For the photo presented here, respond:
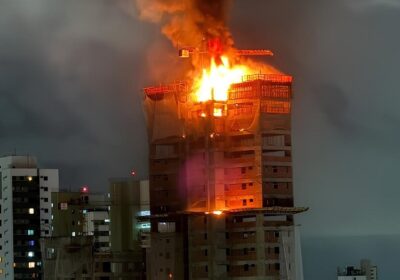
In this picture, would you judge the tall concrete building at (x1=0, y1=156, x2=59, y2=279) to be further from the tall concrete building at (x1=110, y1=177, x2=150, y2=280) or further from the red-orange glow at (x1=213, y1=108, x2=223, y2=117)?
the red-orange glow at (x1=213, y1=108, x2=223, y2=117)

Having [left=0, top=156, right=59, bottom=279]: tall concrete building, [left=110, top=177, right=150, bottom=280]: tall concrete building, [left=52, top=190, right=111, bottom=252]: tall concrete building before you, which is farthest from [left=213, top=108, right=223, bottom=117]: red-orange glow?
[left=0, top=156, right=59, bottom=279]: tall concrete building

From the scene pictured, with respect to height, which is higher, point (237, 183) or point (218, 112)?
point (218, 112)

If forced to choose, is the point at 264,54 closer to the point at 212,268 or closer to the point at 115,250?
the point at 212,268

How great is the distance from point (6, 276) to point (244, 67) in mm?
43467

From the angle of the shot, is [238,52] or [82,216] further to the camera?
[82,216]

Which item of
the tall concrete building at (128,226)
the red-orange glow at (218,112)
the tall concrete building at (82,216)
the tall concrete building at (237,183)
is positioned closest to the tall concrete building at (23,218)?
the tall concrete building at (82,216)

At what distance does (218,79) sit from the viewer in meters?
106

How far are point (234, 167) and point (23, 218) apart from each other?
42181 millimetres

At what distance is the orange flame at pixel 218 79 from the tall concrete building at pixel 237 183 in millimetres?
505

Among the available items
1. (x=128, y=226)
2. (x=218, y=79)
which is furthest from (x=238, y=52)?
(x=128, y=226)

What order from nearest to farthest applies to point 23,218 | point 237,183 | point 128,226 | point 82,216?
point 237,183, point 128,226, point 82,216, point 23,218

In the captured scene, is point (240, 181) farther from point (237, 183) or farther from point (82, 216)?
point (82, 216)

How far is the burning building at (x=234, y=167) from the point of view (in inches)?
4109

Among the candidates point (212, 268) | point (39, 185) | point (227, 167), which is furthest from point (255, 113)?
point (39, 185)
